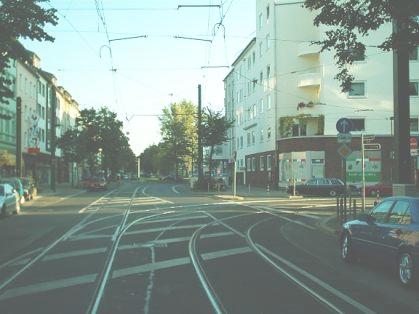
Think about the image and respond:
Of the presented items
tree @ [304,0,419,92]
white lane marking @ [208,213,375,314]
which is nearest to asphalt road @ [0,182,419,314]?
white lane marking @ [208,213,375,314]

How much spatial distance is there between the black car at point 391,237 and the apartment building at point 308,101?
3912 cm

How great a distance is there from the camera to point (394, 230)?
10484 mm

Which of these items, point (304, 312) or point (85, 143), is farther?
point (85, 143)

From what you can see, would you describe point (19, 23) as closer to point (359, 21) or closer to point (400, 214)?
point (359, 21)

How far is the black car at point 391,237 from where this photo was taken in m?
9.87

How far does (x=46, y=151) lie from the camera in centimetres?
7644

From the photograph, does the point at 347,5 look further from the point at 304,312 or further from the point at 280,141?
the point at 280,141

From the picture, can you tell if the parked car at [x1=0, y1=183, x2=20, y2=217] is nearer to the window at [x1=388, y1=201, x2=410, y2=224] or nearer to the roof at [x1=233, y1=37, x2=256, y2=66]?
the window at [x1=388, y1=201, x2=410, y2=224]

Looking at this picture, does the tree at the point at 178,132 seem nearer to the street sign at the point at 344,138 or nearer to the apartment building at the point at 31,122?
the apartment building at the point at 31,122

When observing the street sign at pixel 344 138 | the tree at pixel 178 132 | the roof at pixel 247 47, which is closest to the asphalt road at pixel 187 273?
the street sign at pixel 344 138

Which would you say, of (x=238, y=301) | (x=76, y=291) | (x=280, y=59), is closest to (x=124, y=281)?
(x=76, y=291)

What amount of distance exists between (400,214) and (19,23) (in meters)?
12.6

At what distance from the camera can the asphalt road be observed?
27.5 ft

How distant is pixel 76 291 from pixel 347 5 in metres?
8.12
